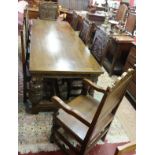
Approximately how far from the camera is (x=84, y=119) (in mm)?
1542

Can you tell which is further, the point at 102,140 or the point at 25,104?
the point at 25,104

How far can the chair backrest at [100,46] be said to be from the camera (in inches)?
89.1

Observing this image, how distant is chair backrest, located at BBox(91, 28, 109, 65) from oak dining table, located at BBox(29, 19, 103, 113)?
0.19 ft

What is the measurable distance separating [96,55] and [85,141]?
1.17 m

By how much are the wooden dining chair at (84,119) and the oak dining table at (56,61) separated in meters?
0.20

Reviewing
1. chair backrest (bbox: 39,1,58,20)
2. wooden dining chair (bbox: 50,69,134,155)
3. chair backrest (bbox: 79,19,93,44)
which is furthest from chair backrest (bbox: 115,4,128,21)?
wooden dining chair (bbox: 50,69,134,155)

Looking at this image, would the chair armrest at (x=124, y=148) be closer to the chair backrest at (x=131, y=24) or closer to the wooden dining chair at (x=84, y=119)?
the wooden dining chair at (x=84, y=119)

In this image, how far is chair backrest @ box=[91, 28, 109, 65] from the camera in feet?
7.43

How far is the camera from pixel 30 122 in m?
2.18
